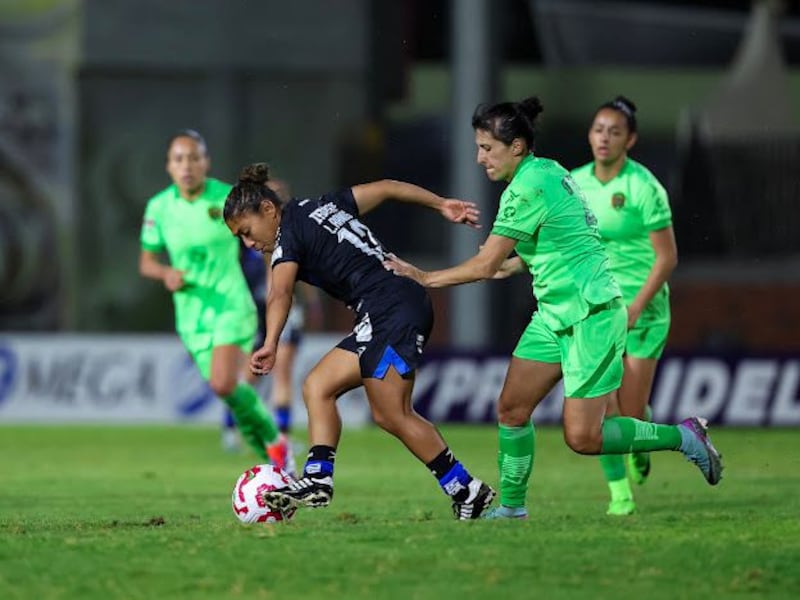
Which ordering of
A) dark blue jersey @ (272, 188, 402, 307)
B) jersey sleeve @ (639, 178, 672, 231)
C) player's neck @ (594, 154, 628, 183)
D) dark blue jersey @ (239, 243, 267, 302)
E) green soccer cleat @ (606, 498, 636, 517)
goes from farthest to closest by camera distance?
dark blue jersey @ (239, 243, 267, 302)
player's neck @ (594, 154, 628, 183)
jersey sleeve @ (639, 178, 672, 231)
green soccer cleat @ (606, 498, 636, 517)
dark blue jersey @ (272, 188, 402, 307)

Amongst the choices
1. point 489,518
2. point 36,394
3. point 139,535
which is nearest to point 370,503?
point 489,518

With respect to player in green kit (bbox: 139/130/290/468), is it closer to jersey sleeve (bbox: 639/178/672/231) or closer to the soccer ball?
jersey sleeve (bbox: 639/178/672/231)

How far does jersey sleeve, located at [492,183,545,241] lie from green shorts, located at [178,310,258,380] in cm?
466

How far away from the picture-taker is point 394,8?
1139 inches

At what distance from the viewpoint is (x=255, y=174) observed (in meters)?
10.6

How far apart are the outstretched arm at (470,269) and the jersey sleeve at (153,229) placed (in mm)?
4924

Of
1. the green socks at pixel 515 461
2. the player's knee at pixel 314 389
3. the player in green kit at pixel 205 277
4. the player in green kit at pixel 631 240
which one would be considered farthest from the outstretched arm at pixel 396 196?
the player in green kit at pixel 205 277

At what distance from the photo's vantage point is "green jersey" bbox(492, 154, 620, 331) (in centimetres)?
1014

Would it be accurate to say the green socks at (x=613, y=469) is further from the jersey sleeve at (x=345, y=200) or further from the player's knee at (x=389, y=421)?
the jersey sleeve at (x=345, y=200)

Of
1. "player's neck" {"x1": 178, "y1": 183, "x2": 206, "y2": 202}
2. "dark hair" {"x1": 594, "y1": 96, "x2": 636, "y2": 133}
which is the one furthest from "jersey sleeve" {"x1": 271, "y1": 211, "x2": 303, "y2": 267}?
"player's neck" {"x1": 178, "y1": 183, "x2": 206, "y2": 202}

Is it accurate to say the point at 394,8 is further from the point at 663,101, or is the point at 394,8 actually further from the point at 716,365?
the point at 716,365

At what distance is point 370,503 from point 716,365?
9.71 meters

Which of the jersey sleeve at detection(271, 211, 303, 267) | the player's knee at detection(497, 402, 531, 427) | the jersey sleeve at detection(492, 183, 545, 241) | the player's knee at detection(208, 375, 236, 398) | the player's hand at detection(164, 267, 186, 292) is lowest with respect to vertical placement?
the player's knee at detection(208, 375, 236, 398)

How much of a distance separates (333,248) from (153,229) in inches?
185
